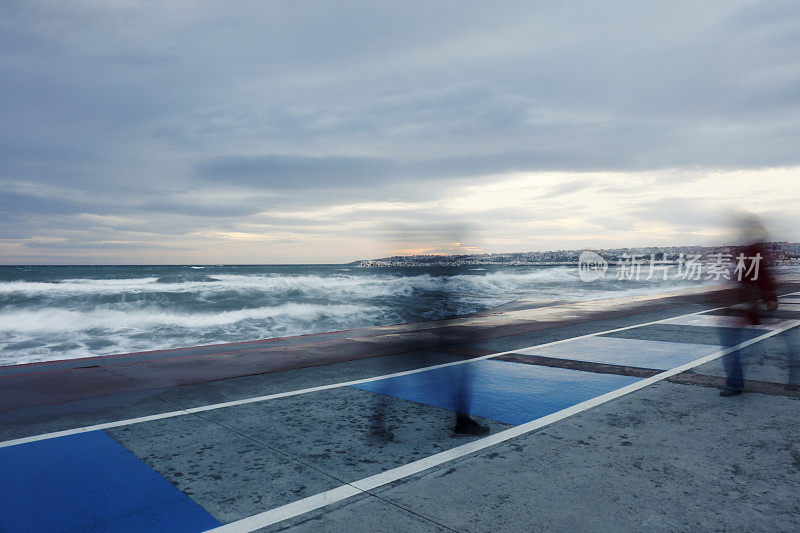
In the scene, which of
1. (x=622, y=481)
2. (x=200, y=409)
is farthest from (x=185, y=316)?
(x=622, y=481)

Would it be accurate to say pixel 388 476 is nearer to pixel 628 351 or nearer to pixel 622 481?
pixel 622 481

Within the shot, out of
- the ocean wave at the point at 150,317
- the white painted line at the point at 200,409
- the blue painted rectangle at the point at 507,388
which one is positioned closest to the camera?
the white painted line at the point at 200,409

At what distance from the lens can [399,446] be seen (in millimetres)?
3975

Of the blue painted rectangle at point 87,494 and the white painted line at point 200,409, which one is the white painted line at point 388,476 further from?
the white painted line at point 200,409

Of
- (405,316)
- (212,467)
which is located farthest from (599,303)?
(212,467)

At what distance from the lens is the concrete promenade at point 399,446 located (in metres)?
2.89

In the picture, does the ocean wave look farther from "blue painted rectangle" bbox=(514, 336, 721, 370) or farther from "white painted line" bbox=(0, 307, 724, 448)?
"white painted line" bbox=(0, 307, 724, 448)

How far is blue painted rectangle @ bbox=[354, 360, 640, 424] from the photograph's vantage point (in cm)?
501

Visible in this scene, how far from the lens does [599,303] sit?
16.9 meters

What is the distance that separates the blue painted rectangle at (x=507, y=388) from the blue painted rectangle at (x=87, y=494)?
2.70m

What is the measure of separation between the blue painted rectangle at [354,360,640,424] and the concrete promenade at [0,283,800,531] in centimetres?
4

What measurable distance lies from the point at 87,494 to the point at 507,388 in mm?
4367

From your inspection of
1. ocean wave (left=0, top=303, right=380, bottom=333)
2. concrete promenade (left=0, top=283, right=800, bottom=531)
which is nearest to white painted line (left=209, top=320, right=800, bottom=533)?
concrete promenade (left=0, top=283, right=800, bottom=531)

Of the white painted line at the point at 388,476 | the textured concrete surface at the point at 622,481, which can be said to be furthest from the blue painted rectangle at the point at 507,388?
the textured concrete surface at the point at 622,481
